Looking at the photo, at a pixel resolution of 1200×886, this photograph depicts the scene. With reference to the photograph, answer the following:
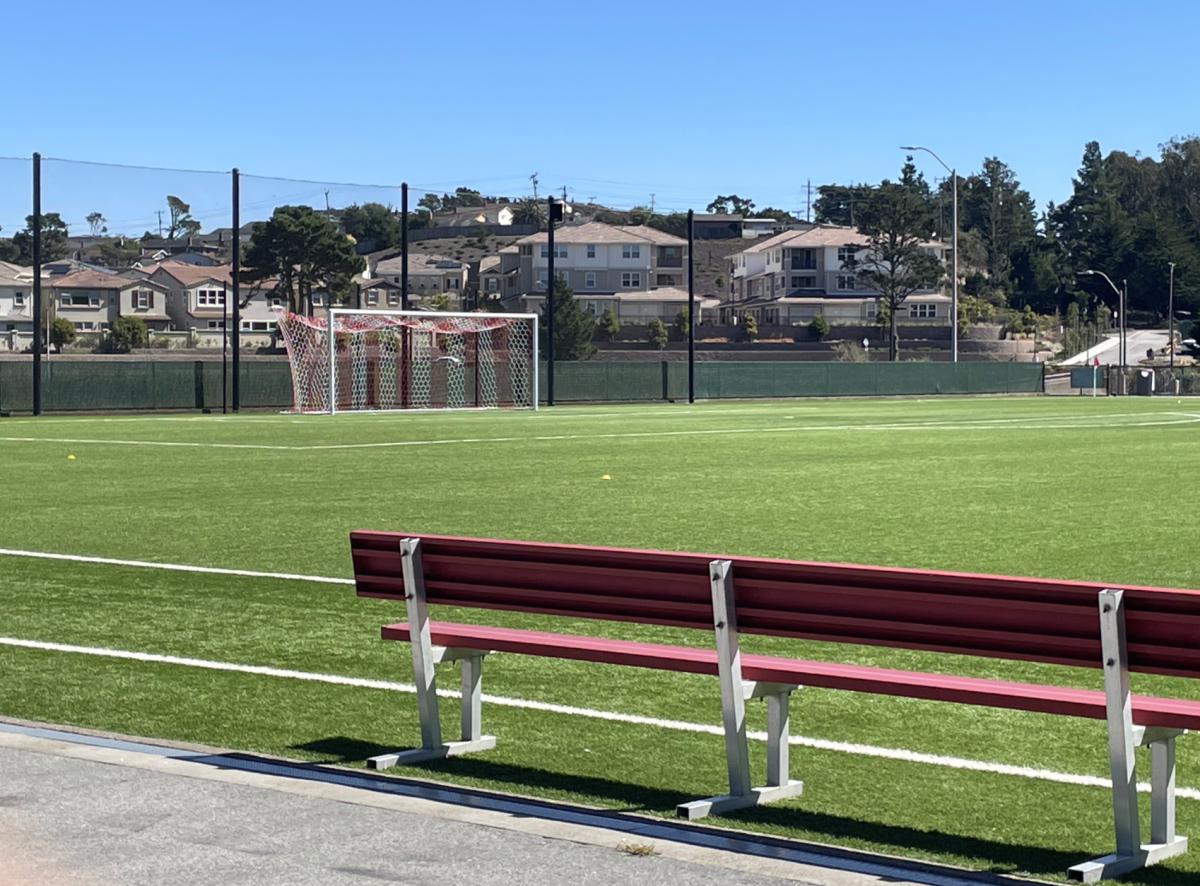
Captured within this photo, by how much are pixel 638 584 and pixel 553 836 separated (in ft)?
3.01

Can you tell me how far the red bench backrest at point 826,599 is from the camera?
17.0ft

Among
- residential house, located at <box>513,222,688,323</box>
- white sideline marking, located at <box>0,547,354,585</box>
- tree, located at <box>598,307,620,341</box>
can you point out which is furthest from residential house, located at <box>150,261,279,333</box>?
white sideline marking, located at <box>0,547,354,585</box>

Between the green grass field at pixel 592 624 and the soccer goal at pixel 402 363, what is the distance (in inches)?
839

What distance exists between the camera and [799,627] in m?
5.79

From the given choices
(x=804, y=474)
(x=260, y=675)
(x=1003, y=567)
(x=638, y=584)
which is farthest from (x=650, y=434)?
(x=638, y=584)

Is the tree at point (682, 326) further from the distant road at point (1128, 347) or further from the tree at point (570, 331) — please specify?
the distant road at point (1128, 347)

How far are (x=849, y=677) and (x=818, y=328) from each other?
126580mm

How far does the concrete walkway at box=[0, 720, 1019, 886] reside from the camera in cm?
528

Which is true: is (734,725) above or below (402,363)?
below

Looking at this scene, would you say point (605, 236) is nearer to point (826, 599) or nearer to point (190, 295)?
point (190, 295)

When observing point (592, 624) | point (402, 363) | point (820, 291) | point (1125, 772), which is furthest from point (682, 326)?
point (1125, 772)


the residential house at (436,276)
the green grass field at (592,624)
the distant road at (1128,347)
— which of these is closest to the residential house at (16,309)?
the green grass field at (592,624)

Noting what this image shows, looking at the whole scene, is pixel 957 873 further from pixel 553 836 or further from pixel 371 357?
pixel 371 357

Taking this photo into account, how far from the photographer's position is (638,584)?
20.1 ft
